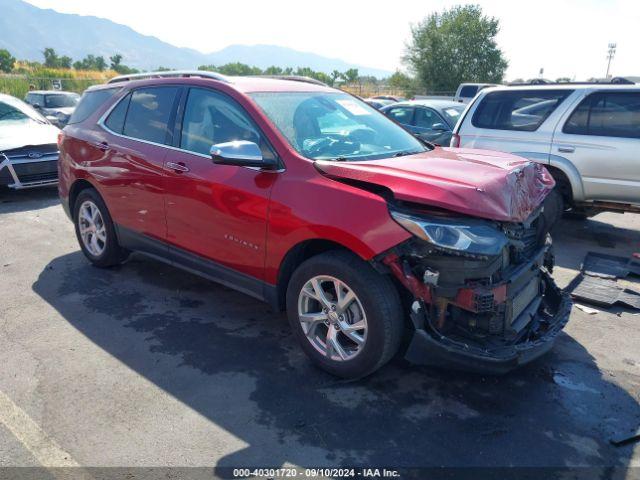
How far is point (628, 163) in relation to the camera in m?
5.95

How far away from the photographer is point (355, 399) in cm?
307

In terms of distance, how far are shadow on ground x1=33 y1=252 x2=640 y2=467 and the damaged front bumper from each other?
1.16 feet

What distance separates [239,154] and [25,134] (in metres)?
7.35

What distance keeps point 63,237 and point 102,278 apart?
1862 mm

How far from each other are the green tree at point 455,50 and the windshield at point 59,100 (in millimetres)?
33163

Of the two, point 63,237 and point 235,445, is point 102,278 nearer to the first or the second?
point 63,237

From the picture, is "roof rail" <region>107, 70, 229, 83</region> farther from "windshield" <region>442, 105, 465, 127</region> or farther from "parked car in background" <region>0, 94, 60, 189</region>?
"windshield" <region>442, 105, 465, 127</region>

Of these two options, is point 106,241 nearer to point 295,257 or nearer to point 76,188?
point 76,188

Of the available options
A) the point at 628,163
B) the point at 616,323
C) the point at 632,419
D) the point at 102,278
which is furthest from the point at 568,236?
the point at 102,278

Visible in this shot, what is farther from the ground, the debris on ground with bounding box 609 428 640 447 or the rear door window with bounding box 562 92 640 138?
the rear door window with bounding box 562 92 640 138

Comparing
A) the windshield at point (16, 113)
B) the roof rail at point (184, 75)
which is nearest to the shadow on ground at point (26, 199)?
the windshield at point (16, 113)

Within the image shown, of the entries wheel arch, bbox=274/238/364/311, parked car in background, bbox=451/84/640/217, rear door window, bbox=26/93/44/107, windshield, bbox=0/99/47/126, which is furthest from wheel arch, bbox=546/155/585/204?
rear door window, bbox=26/93/44/107

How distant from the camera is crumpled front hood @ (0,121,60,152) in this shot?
8359 millimetres

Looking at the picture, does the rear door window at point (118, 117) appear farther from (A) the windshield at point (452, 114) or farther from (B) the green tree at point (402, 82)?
(B) the green tree at point (402, 82)
